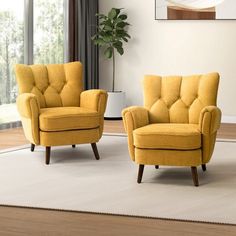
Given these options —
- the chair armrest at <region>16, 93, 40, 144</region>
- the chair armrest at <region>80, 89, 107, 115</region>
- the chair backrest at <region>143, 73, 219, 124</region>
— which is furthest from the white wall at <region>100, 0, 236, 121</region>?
the chair armrest at <region>16, 93, 40, 144</region>

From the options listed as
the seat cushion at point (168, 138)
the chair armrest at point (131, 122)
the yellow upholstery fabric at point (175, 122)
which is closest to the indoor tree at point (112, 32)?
the yellow upholstery fabric at point (175, 122)

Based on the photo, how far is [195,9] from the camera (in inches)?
318

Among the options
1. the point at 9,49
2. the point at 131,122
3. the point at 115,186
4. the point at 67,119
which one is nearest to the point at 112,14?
the point at 9,49

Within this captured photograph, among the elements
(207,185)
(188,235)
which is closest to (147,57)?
(207,185)

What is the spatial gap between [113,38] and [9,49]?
60.8 inches

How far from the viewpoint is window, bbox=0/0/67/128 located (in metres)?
7.37

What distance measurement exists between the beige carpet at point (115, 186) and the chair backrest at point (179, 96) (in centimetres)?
47

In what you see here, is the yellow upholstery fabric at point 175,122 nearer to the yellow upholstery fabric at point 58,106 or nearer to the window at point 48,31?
the yellow upholstery fabric at point 58,106

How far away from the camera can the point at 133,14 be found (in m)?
8.52

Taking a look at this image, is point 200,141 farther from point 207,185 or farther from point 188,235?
point 188,235

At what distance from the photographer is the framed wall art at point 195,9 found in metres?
7.93

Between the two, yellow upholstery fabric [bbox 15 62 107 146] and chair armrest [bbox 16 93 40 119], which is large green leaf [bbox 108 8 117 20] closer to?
yellow upholstery fabric [bbox 15 62 107 146]

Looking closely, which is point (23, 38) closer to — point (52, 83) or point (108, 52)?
point (108, 52)

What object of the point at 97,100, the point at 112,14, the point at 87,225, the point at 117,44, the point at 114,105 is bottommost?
the point at 87,225
